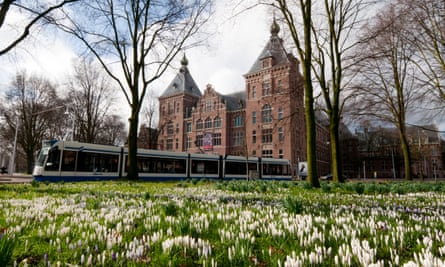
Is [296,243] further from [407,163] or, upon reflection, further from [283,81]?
[283,81]

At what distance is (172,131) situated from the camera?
63062mm

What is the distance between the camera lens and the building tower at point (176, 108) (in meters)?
60.9

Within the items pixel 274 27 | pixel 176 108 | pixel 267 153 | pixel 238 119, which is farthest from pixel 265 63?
pixel 274 27

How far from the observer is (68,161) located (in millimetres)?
18359

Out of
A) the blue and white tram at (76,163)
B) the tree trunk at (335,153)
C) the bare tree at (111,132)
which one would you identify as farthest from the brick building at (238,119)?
the tree trunk at (335,153)

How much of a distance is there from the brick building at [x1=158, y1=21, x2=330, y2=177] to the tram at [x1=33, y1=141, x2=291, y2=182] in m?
15.4

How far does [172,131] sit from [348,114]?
162 feet

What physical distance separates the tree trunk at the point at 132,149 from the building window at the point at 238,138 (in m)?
36.8

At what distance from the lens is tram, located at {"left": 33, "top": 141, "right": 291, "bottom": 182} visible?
17.8 meters

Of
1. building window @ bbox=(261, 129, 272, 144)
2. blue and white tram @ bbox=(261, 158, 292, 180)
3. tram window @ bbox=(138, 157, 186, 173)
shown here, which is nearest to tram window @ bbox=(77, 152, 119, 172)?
tram window @ bbox=(138, 157, 186, 173)

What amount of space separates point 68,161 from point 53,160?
954 mm

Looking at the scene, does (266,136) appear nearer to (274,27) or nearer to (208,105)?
(208,105)

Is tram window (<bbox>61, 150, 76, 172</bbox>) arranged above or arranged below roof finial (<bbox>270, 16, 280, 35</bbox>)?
below

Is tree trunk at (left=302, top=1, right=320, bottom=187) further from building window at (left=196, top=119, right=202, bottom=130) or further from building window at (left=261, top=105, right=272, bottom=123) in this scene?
building window at (left=196, top=119, right=202, bottom=130)
